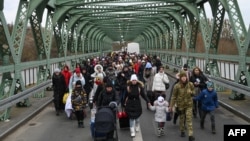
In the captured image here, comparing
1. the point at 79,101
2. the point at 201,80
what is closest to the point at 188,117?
the point at 201,80

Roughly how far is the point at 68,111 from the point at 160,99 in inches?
138

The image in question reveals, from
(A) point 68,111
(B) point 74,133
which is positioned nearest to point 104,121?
(B) point 74,133

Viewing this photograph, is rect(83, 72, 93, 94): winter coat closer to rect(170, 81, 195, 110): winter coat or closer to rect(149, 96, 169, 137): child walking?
rect(149, 96, 169, 137): child walking

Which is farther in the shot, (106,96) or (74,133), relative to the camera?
(74,133)

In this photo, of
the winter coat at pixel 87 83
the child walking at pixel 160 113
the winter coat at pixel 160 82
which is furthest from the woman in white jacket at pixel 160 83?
the winter coat at pixel 87 83

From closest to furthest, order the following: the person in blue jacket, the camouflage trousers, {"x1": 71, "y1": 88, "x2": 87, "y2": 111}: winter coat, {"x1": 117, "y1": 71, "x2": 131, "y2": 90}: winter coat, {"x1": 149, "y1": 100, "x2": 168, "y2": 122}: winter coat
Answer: the camouflage trousers
{"x1": 149, "y1": 100, "x2": 168, "y2": 122}: winter coat
the person in blue jacket
{"x1": 71, "y1": 88, "x2": 87, "y2": 111}: winter coat
{"x1": 117, "y1": 71, "x2": 131, "y2": 90}: winter coat

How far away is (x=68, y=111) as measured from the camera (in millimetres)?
11062

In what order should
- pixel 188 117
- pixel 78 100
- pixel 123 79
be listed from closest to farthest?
pixel 188 117 → pixel 78 100 → pixel 123 79

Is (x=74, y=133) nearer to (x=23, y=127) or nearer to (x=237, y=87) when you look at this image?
(x=23, y=127)

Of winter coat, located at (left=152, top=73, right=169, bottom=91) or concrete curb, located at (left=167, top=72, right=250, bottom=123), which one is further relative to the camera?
winter coat, located at (left=152, top=73, right=169, bottom=91)

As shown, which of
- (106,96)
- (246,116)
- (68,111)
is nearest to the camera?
(106,96)

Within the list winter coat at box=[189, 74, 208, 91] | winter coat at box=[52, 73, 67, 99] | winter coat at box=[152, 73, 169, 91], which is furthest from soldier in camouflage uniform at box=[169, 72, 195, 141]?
winter coat at box=[52, 73, 67, 99]

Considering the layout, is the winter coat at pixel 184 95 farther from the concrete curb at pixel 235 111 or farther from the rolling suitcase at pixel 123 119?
the concrete curb at pixel 235 111

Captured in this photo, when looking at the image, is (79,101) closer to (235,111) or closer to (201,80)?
(201,80)
